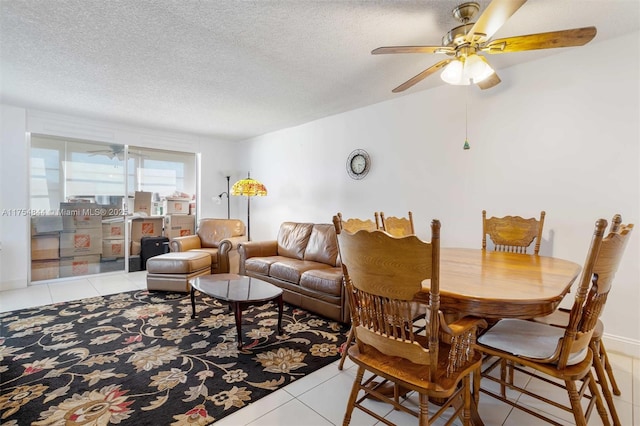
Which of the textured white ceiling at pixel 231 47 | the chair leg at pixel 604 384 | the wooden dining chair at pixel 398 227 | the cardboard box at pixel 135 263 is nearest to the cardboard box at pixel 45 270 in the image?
the cardboard box at pixel 135 263

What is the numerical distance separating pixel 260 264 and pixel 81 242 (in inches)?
133

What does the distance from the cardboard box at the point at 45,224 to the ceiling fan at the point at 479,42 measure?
5.42 m

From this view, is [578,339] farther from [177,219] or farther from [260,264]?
[177,219]

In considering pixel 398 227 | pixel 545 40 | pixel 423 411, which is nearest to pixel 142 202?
pixel 398 227

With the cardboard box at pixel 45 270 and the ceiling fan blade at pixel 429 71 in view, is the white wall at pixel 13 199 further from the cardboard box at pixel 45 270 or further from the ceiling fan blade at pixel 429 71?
the ceiling fan blade at pixel 429 71

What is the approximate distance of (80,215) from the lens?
497 centimetres

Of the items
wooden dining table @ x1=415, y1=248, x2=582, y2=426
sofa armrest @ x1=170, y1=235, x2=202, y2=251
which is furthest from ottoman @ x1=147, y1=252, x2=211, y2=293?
wooden dining table @ x1=415, y1=248, x2=582, y2=426

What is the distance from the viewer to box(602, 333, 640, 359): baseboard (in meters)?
2.40

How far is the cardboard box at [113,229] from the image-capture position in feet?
17.2

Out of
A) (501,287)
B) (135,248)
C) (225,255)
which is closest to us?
(501,287)

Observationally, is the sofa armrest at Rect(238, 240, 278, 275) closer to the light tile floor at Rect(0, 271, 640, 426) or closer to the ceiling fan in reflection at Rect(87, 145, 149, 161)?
the light tile floor at Rect(0, 271, 640, 426)

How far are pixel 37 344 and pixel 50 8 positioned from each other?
2631 millimetres

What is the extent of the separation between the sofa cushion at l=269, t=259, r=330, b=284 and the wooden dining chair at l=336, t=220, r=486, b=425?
6.67ft

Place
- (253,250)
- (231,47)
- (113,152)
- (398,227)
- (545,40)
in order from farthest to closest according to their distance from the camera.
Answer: (113,152), (253,250), (398,227), (231,47), (545,40)
